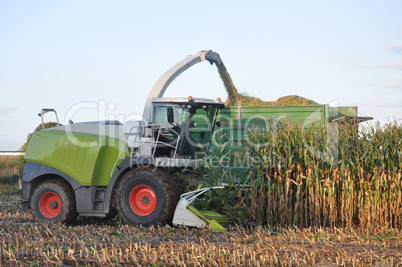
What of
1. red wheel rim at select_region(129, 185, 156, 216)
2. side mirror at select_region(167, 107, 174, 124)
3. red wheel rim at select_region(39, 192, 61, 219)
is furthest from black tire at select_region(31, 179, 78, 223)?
side mirror at select_region(167, 107, 174, 124)

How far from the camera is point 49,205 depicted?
8.08 m

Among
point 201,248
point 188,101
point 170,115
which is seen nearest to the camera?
point 201,248

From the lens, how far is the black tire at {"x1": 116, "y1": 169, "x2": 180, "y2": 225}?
7.02 metres

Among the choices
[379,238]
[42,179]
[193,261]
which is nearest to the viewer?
[193,261]

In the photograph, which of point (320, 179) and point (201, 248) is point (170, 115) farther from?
point (201, 248)

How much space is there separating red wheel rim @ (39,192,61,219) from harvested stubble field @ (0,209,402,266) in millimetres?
1181

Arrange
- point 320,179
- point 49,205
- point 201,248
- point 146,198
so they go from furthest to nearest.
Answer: point 49,205
point 146,198
point 320,179
point 201,248

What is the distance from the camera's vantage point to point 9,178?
58.6 ft

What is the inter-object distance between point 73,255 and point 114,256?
47 centimetres

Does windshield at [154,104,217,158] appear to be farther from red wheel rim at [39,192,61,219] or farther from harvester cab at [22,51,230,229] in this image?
red wheel rim at [39,192,61,219]

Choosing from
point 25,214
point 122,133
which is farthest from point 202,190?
point 25,214

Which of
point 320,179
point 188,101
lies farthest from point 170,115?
point 320,179

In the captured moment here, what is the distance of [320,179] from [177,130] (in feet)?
8.14

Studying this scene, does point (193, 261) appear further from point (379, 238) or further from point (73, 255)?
point (379, 238)
